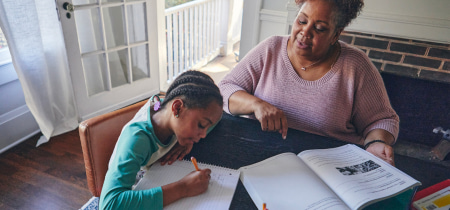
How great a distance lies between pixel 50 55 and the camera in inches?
83.4

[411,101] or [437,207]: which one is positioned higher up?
[437,207]

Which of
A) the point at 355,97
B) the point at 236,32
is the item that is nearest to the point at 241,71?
the point at 355,97

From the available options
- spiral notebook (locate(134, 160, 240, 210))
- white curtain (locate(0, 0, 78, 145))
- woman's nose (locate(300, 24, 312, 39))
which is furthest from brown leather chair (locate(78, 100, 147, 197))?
white curtain (locate(0, 0, 78, 145))

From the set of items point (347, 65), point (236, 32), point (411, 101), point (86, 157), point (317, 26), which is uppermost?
point (317, 26)

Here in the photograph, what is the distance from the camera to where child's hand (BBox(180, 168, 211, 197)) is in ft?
2.20

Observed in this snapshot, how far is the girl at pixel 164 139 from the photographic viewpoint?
2.14 ft

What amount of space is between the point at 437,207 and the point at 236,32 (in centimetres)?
430

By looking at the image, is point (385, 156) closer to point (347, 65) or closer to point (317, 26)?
point (347, 65)

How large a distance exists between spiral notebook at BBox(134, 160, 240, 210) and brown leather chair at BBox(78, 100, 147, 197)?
24 cm

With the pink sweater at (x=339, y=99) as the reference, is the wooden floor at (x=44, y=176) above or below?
below

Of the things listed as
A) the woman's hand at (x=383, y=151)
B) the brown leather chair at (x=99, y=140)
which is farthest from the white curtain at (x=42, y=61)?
the woman's hand at (x=383, y=151)

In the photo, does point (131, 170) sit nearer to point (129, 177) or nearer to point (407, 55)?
point (129, 177)

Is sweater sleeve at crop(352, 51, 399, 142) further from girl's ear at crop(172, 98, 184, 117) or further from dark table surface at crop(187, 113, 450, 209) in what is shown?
girl's ear at crop(172, 98, 184, 117)

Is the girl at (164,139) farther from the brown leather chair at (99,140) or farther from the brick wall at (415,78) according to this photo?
the brick wall at (415,78)
